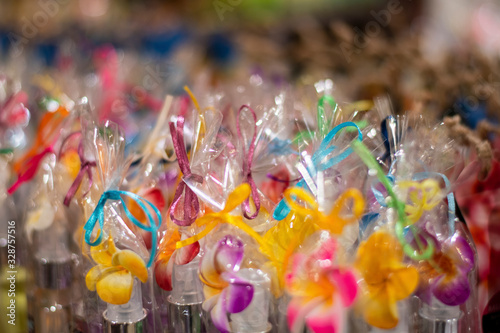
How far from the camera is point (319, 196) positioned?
607mm

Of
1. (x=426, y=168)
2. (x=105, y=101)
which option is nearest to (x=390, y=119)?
(x=426, y=168)

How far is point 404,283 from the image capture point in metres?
0.55

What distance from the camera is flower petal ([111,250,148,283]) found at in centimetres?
62

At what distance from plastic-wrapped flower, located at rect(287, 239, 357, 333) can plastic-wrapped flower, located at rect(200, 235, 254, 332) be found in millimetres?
60

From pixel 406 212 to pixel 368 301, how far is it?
0.41 feet

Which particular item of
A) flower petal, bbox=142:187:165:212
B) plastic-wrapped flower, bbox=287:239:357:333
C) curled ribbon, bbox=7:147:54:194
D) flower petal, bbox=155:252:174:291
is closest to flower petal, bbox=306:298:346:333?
plastic-wrapped flower, bbox=287:239:357:333

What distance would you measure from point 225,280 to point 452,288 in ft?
0.91

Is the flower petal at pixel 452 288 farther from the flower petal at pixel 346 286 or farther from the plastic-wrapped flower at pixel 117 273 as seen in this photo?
the plastic-wrapped flower at pixel 117 273

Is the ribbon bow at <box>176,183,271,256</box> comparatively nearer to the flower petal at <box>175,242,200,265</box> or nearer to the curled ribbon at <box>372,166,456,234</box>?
the flower petal at <box>175,242,200,265</box>

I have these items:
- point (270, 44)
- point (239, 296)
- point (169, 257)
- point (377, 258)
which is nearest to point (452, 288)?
point (377, 258)

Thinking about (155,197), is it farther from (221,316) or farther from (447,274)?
(447,274)

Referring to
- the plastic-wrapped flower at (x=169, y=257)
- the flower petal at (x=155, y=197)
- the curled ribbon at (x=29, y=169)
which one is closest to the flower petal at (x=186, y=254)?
the plastic-wrapped flower at (x=169, y=257)

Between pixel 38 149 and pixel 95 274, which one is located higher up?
pixel 38 149

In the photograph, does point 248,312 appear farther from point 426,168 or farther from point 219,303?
point 426,168
